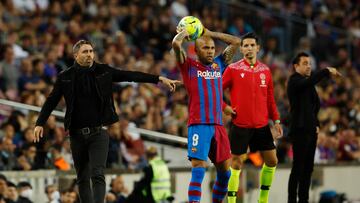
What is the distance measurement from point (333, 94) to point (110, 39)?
5.77m

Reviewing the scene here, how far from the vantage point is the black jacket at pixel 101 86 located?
1295cm

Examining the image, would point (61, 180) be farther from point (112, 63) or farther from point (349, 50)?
point (349, 50)

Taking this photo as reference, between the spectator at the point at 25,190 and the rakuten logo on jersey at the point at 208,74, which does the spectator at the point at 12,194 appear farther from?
the rakuten logo on jersey at the point at 208,74

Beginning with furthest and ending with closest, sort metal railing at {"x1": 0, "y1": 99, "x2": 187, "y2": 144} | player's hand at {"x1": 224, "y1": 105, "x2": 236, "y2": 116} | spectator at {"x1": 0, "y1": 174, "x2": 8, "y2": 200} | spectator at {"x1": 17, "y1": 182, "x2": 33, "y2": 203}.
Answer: metal railing at {"x1": 0, "y1": 99, "x2": 187, "y2": 144} < spectator at {"x1": 17, "y1": 182, "x2": 33, "y2": 203} < spectator at {"x1": 0, "y1": 174, "x2": 8, "y2": 200} < player's hand at {"x1": 224, "y1": 105, "x2": 236, "y2": 116}

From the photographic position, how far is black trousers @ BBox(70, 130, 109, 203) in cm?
1281

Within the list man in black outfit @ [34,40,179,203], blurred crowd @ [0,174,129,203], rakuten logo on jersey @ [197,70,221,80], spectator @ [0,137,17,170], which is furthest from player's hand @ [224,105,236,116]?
spectator @ [0,137,17,170]

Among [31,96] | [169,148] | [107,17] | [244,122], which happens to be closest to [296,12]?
[107,17]

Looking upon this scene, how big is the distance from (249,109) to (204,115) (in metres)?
1.11

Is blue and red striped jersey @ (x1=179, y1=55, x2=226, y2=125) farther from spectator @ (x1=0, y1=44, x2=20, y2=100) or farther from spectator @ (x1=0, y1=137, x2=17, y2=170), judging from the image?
spectator @ (x1=0, y1=44, x2=20, y2=100)

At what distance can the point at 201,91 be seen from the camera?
1313 cm

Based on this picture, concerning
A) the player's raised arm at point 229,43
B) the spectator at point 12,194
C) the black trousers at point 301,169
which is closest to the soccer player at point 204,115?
the player's raised arm at point 229,43

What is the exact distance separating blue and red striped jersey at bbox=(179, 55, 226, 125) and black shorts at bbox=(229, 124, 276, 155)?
92 cm

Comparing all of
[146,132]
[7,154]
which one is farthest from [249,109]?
[146,132]

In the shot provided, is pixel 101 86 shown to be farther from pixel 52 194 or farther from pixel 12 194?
pixel 52 194
